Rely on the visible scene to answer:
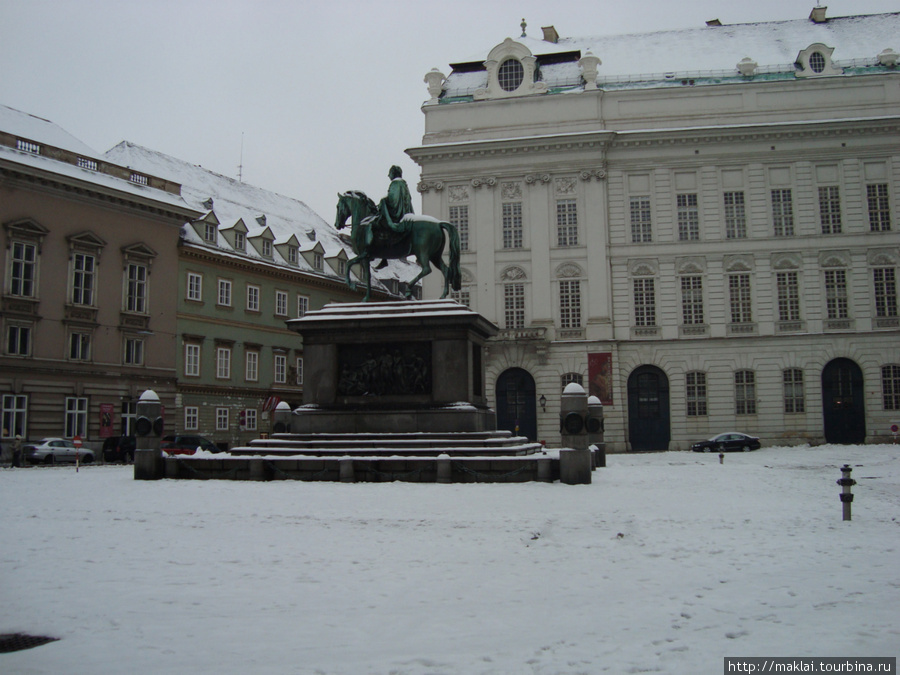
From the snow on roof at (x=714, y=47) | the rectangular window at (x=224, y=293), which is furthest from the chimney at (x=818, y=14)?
the rectangular window at (x=224, y=293)

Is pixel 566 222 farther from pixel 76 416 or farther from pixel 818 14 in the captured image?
pixel 76 416

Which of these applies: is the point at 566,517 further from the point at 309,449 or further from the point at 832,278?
the point at 832,278

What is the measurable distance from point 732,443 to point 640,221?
529 inches

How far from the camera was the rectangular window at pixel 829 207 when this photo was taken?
47344 mm

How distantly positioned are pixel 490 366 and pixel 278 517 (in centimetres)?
3675

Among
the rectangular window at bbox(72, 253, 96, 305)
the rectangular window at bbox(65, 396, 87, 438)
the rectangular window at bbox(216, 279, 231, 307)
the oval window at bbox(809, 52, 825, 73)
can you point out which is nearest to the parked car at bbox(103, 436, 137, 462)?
the rectangular window at bbox(65, 396, 87, 438)

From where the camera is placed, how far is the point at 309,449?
19203mm

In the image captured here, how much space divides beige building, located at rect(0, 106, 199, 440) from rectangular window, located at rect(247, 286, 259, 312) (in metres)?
5.81

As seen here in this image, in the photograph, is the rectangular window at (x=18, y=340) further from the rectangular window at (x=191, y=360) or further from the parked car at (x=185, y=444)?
the rectangular window at (x=191, y=360)

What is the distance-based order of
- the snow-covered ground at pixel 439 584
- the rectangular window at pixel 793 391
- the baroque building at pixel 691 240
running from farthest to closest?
the baroque building at pixel 691 240 → the rectangular window at pixel 793 391 → the snow-covered ground at pixel 439 584

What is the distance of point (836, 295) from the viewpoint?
46844 mm

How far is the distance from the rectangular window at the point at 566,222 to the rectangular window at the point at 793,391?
1374cm

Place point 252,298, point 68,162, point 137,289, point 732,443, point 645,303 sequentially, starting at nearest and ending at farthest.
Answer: point 68,162 → point 137,289 → point 732,443 → point 645,303 → point 252,298

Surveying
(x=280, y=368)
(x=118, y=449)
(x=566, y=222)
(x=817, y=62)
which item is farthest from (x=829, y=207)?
(x=118, y=449)
